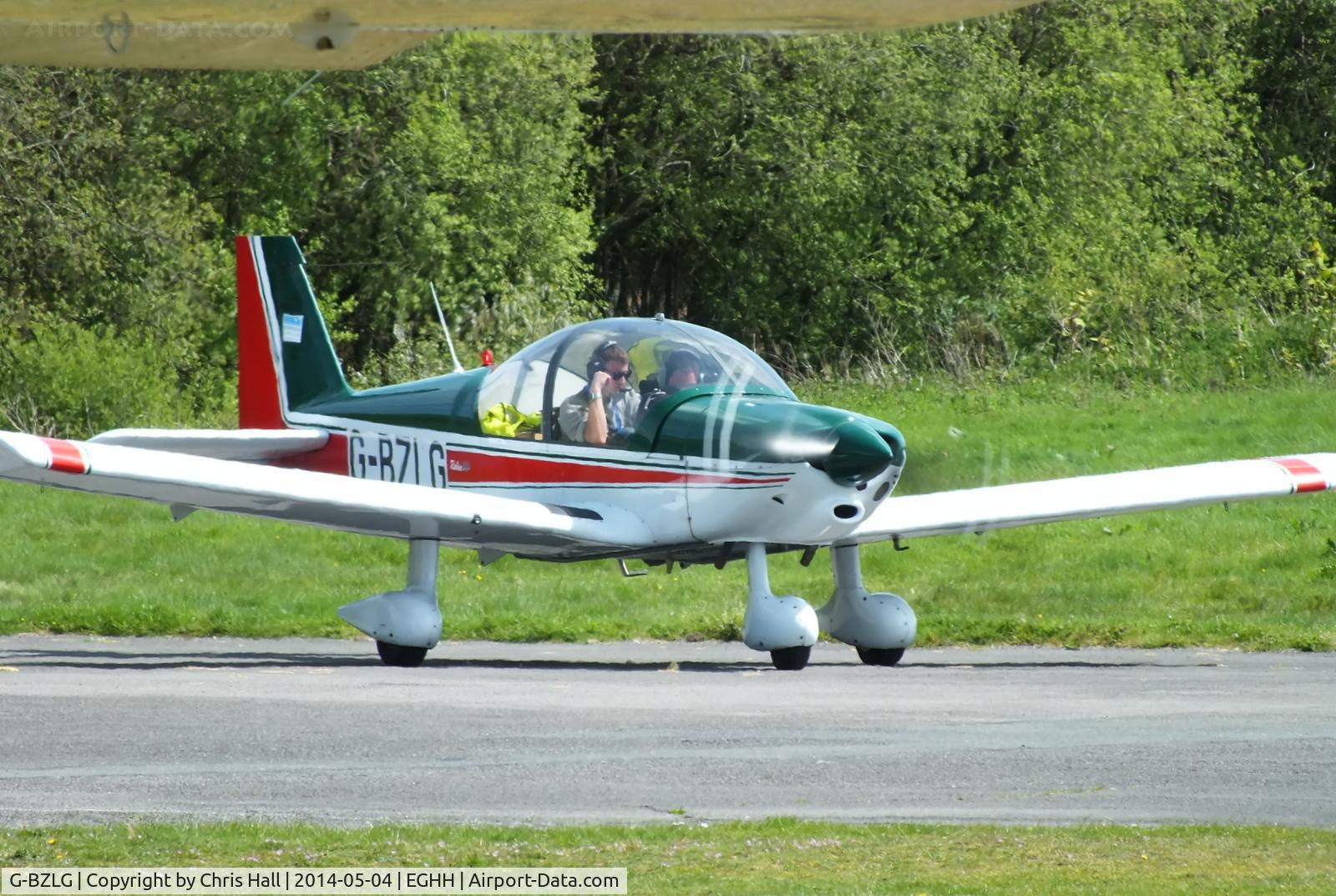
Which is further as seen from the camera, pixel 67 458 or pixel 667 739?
pixel 67 458

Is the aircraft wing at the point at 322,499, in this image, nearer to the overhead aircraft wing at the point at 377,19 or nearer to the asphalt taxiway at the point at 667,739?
the asphalt taxiway at the point at 667,739

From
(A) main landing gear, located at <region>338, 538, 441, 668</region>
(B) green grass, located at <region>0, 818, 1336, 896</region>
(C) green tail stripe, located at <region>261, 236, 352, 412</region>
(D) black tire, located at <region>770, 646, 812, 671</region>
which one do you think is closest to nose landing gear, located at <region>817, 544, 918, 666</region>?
(D) black tire, located at <region>770, 646, 812, 671</region>

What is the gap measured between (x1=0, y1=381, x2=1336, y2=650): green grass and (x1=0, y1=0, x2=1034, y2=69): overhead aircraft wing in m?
10.3

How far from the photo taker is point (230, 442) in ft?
49.2

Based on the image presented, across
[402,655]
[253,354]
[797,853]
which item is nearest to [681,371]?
[402,655]

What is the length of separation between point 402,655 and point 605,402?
2.15 metres

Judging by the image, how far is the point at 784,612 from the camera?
1212 centimetres

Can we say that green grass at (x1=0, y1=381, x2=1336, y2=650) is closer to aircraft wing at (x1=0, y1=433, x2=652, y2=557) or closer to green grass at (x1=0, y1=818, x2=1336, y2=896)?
aircraft wing at (x1=0, y1=433, x2=652, y2=557)

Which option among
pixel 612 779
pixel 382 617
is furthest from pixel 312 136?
pixel 612 779

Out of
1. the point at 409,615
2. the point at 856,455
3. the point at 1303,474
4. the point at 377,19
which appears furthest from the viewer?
the point at 1303,474

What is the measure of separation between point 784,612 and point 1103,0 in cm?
2709

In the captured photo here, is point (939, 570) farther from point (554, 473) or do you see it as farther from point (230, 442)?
point (230, 442)

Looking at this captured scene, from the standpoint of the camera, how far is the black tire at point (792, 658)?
12406 mm

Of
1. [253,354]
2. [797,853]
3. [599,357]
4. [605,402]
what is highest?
[599,357]
